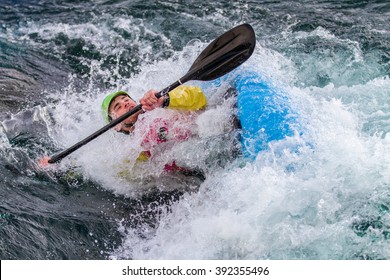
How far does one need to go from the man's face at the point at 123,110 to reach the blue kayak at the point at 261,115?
94cm

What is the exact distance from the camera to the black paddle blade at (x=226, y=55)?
4.46m

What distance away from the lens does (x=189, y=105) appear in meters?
4.67

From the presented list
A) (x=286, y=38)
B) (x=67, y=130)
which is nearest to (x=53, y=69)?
(x=67, y=130)

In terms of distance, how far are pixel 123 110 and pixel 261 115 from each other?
122 cm

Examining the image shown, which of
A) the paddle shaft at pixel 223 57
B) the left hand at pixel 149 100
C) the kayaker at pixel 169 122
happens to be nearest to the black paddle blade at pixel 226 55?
the paddle shaft at pixel 223 57

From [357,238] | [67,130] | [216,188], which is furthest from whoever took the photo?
[67,130]

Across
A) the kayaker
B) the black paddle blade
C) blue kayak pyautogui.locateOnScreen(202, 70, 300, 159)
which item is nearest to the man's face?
the kayaker

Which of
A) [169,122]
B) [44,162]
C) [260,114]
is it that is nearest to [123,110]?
[169,122]

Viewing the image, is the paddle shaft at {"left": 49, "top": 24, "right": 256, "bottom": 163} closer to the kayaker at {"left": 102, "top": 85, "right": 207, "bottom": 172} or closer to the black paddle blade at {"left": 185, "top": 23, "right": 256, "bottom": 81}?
the black paddle blade at {"left": 185, "top": 23, "right": 256, "bottom": 81}

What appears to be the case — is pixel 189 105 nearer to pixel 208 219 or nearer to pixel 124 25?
pixel 208 219

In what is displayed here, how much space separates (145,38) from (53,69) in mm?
1237

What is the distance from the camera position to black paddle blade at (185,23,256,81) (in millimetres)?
4465

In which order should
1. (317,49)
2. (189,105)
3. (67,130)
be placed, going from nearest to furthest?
(189,105), (67,130), (317,49)

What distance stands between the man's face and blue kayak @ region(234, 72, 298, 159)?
3.09ft
